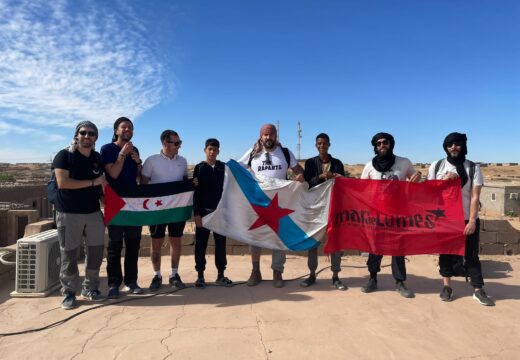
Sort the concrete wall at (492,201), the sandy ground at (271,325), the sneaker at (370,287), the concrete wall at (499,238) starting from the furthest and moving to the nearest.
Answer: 1. the concrete wall at (492,201)
2. the concrete wall at (499,238)
3. the sneaker at (370,287)
4. the sandy ground at (271,325)

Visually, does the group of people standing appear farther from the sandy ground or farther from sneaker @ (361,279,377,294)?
the sandy ground

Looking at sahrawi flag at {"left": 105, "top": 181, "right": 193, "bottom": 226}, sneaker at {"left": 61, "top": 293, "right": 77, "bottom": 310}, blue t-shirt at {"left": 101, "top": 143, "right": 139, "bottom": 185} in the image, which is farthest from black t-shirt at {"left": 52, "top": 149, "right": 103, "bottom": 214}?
sneaker at {"left": 61, "top": 293, "right": 77, "bottom": 310}

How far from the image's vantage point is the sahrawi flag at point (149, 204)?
4.80m

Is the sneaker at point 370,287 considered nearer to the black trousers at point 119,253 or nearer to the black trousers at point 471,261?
the black trousers at point 471,261

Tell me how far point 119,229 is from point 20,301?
1533mm

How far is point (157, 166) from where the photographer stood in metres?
5.00

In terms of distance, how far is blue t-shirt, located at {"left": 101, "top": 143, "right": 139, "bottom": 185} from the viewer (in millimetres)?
4625

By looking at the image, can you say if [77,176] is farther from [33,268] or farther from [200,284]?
[200,284]

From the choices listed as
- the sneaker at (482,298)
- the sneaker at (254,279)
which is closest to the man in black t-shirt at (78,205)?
the sneaker at (254,279)

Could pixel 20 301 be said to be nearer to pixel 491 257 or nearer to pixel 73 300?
pixel 73 300

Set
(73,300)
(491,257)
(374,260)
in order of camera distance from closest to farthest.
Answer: (73,300) < (374,260) < (491,257)

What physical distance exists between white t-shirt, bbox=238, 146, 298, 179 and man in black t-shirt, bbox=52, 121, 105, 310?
7.17 feet

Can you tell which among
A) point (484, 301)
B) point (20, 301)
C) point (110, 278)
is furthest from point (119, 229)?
point (484, 301)

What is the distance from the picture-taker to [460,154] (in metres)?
4.65
